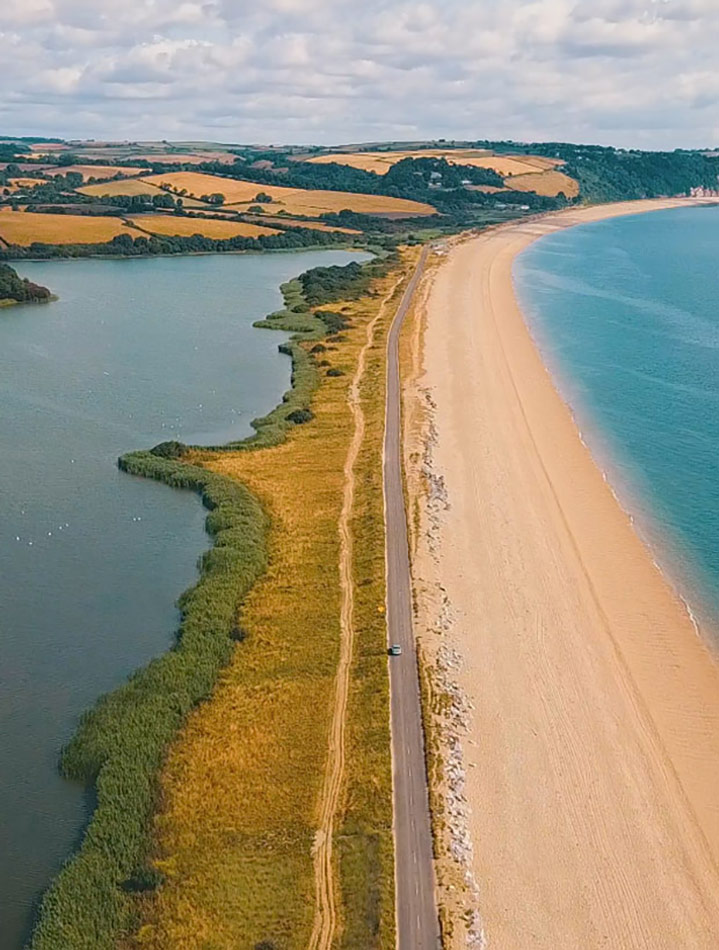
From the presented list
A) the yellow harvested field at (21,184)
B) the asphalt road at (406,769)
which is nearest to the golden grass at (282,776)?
the asphalt road at (406,769)

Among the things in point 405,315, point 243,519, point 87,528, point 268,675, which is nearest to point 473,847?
point 268,675

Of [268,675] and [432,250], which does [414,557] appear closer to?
[268,675]

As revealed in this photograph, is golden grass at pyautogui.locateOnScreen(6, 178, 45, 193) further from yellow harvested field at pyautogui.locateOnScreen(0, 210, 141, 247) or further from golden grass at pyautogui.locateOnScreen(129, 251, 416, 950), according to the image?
golden grass at pyautogui.locateOnScreen(129, 251, 416, 950)

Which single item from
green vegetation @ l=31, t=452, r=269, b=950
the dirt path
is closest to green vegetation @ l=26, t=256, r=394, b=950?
green vegetation @ l=31, t=452, r=269, b=950

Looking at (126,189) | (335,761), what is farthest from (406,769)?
(126,189)

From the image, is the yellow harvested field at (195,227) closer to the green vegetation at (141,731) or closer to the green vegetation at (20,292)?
the green vegetation at (20,292)

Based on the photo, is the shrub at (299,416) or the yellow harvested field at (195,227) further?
the yellow harvested field at (195,227)

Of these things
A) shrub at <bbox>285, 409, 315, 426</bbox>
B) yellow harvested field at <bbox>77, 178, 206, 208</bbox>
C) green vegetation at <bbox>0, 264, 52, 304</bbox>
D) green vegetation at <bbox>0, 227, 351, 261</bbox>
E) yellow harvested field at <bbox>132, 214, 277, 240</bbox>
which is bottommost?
shrub at <bbox>285, 409, 315, 426</bbox>
